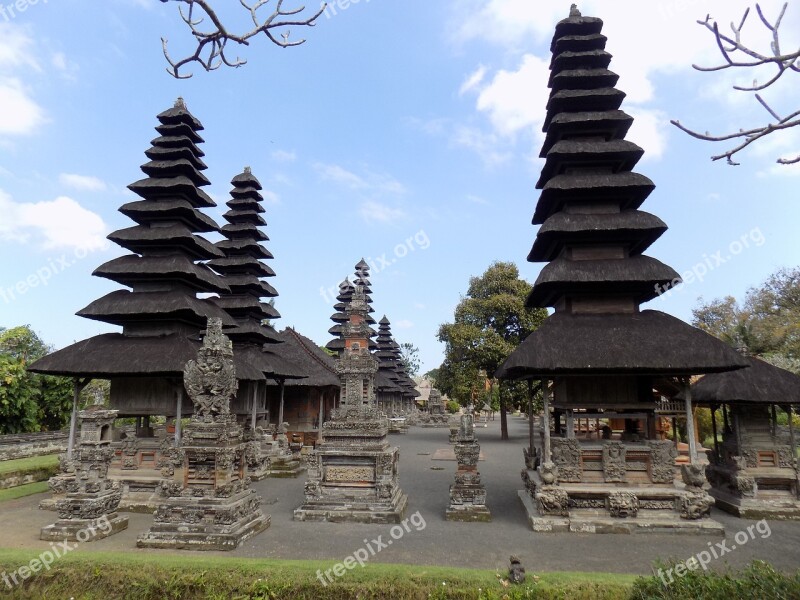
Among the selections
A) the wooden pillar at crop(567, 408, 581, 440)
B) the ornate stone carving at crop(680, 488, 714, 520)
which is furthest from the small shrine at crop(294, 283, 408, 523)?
the ornate stone carving at crop(680, 488, 714, 520)

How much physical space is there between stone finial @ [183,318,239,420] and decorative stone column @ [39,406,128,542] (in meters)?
2.81

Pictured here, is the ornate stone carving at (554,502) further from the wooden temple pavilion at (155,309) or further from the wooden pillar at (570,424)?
the wooden temple pavilion at (155,309)

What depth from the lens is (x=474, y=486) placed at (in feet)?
42.5

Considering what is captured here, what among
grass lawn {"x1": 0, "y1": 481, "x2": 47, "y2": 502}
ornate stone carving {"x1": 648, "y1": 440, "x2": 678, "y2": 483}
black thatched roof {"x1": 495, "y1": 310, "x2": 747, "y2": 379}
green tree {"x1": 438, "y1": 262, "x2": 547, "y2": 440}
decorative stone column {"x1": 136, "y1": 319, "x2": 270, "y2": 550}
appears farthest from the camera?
green tree {"x1": 438, "y1": 262, "x2": 547, "y2": 440}

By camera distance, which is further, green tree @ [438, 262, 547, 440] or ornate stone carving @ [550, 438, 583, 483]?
green tree @ [438, 262, 547, 440]

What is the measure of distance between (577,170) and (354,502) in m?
11.7

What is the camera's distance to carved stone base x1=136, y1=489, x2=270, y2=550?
1033 centimetres

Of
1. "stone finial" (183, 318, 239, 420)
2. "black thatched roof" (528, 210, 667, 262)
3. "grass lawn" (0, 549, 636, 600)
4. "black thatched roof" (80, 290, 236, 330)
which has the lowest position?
"grass lawn" (0, 549, 636, 600)

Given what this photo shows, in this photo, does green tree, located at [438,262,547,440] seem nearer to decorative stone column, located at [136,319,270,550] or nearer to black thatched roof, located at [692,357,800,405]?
black thatched roof, located at [692,357,800,405]

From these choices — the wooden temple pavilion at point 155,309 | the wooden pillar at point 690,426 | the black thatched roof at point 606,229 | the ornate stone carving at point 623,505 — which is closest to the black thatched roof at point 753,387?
the wooden pillar at point 690,426

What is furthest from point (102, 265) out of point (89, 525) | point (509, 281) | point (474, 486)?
point (509, 281)

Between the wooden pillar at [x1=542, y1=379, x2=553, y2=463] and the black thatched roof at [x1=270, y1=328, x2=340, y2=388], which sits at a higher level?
the black thatched roof at [x1=270, y1=328, x2=340, y2=388]

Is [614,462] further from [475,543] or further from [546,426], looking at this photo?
[475,543]

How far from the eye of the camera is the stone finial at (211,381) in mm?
11734
